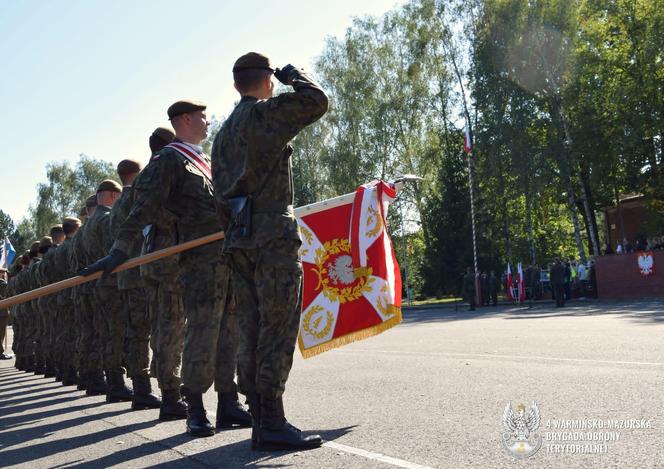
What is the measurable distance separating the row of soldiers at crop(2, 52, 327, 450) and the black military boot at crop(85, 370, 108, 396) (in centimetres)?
96

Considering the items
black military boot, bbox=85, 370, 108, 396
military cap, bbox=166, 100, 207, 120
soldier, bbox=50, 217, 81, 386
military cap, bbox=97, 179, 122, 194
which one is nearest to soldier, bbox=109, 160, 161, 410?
military cap, bbox=166, 100, 207, 120

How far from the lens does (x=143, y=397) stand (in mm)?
7035

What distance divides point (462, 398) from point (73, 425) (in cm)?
326

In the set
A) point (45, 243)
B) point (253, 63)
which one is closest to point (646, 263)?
point (45, 243)

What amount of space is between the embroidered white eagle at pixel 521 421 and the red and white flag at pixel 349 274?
5.29ft

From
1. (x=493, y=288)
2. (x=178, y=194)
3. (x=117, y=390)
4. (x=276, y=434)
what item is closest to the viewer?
(x=276, y=434)

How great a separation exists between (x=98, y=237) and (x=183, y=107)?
3.22 metres

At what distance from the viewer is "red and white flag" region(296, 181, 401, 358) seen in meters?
6.39

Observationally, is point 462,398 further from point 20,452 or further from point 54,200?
point 54,200

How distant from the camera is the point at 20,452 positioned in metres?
5.29

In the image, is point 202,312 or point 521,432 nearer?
point 521,432

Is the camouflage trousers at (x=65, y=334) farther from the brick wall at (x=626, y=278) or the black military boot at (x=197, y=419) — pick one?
the brick wall at (x=626, y=278)

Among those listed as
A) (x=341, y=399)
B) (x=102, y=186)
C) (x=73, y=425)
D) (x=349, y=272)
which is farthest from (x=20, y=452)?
(x=102, y=186)

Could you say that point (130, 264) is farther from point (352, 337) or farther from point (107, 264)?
point (352, 337)
